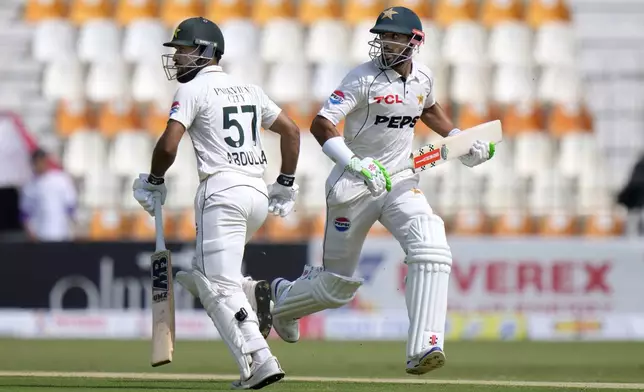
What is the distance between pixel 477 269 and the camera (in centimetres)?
1082

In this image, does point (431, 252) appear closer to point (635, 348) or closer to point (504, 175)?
point (635, 348)

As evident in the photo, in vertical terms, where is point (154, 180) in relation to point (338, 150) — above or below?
below

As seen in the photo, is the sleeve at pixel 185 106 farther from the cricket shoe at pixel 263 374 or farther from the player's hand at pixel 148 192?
the cricket shoe at pixel 263 374

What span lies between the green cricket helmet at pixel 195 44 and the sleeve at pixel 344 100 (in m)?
0.55

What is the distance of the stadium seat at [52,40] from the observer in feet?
44.1

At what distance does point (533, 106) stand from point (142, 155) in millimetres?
3681

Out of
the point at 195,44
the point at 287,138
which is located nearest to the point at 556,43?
the point at 287,138

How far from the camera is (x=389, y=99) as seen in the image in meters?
5.97

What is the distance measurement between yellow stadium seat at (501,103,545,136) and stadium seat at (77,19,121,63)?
12.9ft


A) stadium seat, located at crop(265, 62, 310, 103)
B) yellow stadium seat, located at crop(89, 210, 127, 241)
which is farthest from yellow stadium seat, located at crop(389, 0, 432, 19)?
yellow stadium seat, located at crop(89, 210, 127, 241)

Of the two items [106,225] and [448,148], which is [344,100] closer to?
[448,148]

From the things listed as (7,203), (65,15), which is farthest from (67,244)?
(65,15)

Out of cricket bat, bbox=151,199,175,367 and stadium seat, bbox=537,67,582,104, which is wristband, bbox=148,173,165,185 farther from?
stadium seat, bbox=537,67,582,104

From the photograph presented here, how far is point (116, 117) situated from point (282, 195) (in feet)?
22.7
